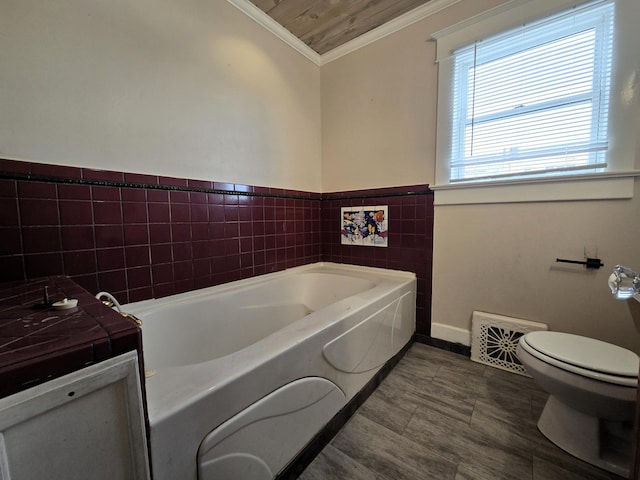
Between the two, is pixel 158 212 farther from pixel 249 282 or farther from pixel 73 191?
pixel 249 282

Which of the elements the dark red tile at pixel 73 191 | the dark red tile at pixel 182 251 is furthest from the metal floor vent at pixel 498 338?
the dark red tile at pixel 73 191

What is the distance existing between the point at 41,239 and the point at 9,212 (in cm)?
14

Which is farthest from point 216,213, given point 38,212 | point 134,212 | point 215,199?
point 38,212

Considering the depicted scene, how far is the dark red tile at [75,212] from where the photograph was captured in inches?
45.2

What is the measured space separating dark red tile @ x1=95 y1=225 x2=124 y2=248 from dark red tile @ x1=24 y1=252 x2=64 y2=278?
0.15 meters

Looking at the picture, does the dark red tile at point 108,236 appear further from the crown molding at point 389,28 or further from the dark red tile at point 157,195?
the crown molding at point 389,28

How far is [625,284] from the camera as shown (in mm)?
654

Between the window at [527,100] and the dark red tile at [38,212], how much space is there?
2.21 meters

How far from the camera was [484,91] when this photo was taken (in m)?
1.70

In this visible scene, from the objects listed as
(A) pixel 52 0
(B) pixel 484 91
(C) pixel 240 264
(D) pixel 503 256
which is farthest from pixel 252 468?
(B) pixel 484 91

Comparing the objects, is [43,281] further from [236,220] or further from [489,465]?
[489,465]

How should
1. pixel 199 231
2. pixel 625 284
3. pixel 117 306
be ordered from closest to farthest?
pixel 625 284 → pixel 117 306 → pixel 199 231

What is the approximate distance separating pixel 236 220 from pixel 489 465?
6.06 ft

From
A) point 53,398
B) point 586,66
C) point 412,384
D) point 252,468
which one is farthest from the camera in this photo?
point 412,384
